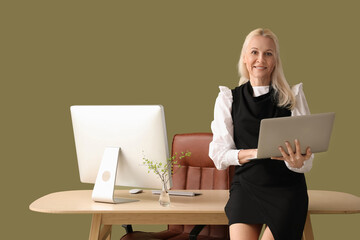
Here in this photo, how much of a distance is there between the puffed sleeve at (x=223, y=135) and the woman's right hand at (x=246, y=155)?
31mm

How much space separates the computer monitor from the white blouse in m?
0.39

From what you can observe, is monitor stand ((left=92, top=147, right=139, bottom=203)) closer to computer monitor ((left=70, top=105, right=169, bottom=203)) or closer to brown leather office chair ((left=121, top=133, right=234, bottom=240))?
computer monitor ((left=70, top=105, right=169, bottom=203))

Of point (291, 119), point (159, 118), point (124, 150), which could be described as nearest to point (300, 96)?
point (291, 119)

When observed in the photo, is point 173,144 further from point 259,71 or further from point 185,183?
point 259,71

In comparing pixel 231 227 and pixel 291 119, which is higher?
pixel 291 119

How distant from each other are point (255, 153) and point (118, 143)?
1123mm

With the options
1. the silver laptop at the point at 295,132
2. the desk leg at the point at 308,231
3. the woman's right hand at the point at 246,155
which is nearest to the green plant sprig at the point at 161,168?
the woman's right hand at the point at 246,155

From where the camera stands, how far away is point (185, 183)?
5.51 m

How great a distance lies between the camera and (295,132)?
3.96 m

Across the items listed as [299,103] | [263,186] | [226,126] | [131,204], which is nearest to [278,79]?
[299,103]

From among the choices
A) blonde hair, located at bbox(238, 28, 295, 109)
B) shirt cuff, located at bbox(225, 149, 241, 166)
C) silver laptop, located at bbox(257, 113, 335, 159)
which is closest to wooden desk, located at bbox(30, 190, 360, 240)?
shirt cuff, located at bbox(225, 149, 241, 166)

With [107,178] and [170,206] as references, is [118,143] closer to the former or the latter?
[107,178]

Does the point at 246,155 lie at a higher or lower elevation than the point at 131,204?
higher

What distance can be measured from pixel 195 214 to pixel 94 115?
1129mm
